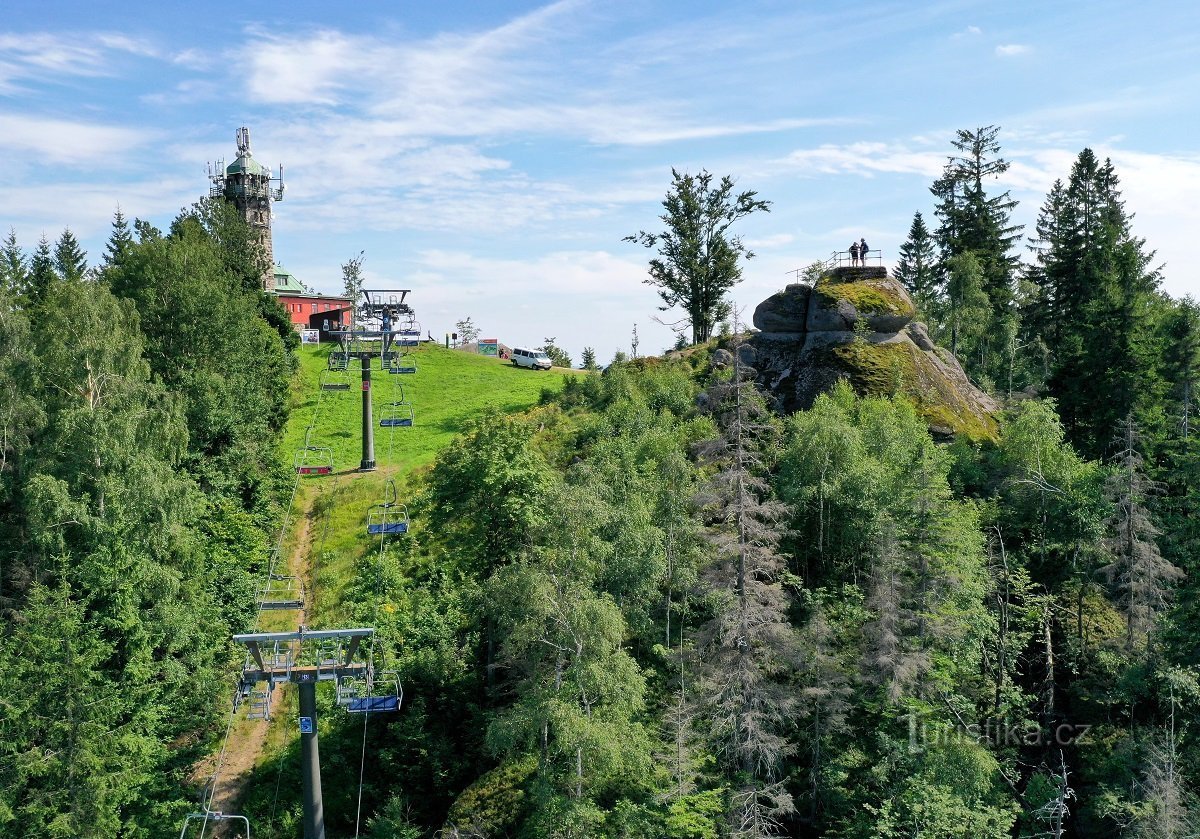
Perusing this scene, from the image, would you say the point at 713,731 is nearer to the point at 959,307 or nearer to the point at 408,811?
the point at 408,811

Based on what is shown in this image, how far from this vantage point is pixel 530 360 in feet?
237

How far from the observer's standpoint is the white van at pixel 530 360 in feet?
237

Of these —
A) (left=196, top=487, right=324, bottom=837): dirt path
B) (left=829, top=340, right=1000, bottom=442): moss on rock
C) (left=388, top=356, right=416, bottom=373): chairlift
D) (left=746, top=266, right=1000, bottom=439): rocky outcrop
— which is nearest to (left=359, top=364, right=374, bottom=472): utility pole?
(left=388, top=356, right=416, bottom=373): chairlift

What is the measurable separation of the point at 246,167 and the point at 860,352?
69481mm

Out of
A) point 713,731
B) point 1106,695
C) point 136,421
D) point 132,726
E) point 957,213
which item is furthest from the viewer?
point 957,213

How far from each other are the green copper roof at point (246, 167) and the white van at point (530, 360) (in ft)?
121

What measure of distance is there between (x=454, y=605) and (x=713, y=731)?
12530mm

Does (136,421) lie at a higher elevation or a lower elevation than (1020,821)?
higher

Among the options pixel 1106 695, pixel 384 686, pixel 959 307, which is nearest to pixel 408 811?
pixel 384 686

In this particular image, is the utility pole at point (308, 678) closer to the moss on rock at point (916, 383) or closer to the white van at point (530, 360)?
the moss on rock at point (916, 383)

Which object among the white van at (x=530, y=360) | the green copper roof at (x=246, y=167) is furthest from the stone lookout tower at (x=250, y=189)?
the white van at (x=530, y=360)

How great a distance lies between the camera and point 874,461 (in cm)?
3219

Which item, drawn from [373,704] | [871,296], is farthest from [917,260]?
[373,704]

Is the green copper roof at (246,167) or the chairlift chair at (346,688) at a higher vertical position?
the green copper roof at (246,167)
